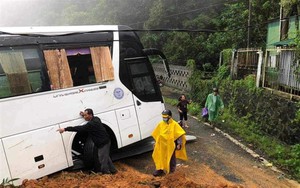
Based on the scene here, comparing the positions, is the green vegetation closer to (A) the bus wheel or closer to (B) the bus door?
(B) the bus door

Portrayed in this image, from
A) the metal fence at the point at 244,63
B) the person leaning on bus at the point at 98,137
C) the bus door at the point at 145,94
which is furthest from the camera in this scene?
the metal fence at the point at 244,63

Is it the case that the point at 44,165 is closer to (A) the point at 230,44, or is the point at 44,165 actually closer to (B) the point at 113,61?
(B) the point at 113,61

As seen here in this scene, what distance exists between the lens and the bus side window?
5945mm

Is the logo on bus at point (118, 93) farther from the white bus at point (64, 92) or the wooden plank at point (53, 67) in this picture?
the wooden plank at point (53, 67)

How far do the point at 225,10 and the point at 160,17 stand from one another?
4.93m

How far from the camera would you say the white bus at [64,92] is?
6000 mm

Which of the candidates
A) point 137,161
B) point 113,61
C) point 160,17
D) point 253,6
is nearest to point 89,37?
point 113,61

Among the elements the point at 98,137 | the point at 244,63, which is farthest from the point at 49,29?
the point at 244,63

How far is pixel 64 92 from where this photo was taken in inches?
262

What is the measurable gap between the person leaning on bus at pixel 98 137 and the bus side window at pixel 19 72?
1.19 m

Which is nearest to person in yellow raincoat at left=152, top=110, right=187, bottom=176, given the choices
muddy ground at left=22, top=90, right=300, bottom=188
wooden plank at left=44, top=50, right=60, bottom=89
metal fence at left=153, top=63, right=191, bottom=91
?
muddy ground at left=22, top=90, right=300, bottom=188

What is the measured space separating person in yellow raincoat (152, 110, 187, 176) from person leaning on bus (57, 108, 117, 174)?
A: 1.09 m

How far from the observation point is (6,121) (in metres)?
5.87

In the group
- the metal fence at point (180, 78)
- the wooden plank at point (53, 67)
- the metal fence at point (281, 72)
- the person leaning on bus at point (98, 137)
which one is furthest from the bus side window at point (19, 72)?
the metal fence at point (180, 78)
